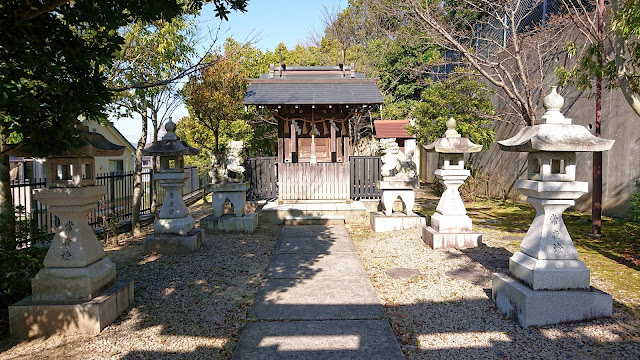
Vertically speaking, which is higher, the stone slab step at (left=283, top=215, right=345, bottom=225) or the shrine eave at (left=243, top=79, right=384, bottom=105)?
the shrine eave at (left=243, top=79, right=384, bottom=105)

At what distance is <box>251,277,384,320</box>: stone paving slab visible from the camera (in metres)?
4.13

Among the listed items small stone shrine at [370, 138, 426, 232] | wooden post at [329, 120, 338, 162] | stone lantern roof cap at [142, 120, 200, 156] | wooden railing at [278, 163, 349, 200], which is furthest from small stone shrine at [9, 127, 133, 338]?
wooden post at [329, 120, 338, 162]

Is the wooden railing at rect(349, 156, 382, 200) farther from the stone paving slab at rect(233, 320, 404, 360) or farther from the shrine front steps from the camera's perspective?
the stone paving slab at rect(233, 320, 404, 360)

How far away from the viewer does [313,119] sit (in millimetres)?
12328

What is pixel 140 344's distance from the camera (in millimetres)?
3566

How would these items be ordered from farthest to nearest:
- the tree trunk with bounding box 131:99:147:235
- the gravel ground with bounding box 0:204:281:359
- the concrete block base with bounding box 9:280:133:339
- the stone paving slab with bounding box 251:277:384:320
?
the tree trunk with bounding box 131:99:147:235 < the stone paving slab with bounding box 251:277:384:320 < the concrete block base with bounding box 9:280:133:339 < the gravel ground with bounding box 0:204:281:359

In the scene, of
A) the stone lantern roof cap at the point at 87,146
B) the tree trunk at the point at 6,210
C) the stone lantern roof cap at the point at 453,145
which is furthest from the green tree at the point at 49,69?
the stone lantern roof cap at the point at 453,145

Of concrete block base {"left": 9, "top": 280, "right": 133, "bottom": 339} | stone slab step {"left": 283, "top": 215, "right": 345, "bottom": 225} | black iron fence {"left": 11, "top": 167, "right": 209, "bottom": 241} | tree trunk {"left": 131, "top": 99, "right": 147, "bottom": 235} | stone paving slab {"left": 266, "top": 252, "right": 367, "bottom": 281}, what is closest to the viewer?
concrete block base {"left": 9, "top": 280, "right": 133, "bottom": 339}

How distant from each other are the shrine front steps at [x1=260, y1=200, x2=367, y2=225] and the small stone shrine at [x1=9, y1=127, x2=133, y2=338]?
5.85 meters

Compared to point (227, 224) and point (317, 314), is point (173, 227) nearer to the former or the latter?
point (227, 224)

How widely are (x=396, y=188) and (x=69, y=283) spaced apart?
6732 mm

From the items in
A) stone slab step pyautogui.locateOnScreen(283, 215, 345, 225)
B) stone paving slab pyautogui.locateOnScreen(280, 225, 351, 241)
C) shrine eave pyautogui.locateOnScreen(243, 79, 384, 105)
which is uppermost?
shrine eave pyautogui.locateOnScreen(243, 79, 384, 105)

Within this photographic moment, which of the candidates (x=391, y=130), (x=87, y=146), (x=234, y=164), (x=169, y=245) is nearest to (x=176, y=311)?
(x=87, y=146)

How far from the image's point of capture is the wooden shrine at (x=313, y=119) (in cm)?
1146
